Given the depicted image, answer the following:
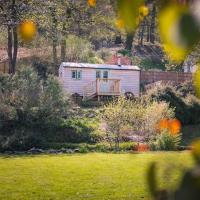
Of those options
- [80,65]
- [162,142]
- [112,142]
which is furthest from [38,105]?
[80,65]

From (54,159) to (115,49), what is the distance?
34498 mm

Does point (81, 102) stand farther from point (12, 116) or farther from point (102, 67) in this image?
point (12, 116)

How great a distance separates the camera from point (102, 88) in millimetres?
33000

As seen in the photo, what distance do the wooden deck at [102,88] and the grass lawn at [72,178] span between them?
16.4 meters

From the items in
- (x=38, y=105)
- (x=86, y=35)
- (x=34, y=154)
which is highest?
(x=86, y=35)

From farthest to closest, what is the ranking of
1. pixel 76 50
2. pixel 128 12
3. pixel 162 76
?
1. pixel 76 50
2. pixel 162 76
3. pixel 128 12

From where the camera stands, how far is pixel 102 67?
1340 inches

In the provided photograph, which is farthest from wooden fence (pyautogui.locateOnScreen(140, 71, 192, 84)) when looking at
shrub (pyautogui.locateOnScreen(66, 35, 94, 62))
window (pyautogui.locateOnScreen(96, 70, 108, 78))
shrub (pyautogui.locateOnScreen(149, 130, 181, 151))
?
shrub (pyautogui.locateOnScreen(149, 130, 181, 151))

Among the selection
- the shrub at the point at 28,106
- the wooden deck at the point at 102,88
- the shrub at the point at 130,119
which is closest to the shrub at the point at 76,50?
the wooden deck at the point at 102,88

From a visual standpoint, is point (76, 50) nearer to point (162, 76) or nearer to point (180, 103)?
point (162, 76)

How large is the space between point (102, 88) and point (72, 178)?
2153 centimetres

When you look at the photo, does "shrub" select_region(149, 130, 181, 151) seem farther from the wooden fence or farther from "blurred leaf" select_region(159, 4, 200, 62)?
"blurred leaf" select_region(159, 4, 200, 62)

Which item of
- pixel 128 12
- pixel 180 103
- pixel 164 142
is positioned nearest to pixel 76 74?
pixel 180 103

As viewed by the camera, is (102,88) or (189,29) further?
(102,88)
